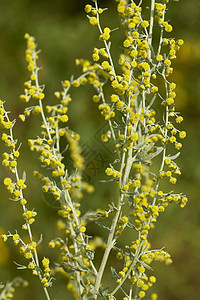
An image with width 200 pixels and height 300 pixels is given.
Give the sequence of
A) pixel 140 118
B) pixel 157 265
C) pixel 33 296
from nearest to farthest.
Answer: pixel 140 118 < pixel 33 296 < pixel 157 265

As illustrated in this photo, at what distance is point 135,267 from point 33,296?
148cm

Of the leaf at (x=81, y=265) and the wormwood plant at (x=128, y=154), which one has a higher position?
the wormwood plant at (x=128, y=154)

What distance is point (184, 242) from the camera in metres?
2.49

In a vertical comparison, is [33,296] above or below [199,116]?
below

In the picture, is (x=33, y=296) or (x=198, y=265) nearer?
(x=33, y=296)

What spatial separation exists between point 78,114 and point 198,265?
1.26 metres

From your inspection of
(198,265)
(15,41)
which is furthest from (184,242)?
(15,41)

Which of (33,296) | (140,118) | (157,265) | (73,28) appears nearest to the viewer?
(140,118)

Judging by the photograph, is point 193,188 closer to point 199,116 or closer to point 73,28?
point 199,116

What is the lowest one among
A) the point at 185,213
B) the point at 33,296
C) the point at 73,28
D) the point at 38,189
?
the point at 33,296

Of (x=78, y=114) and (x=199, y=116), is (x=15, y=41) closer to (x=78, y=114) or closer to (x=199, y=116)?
(x=78, y=114)

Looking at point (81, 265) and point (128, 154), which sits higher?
point (128, 154)

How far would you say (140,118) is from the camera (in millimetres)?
626

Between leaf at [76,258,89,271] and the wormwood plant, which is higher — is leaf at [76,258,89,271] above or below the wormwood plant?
below
